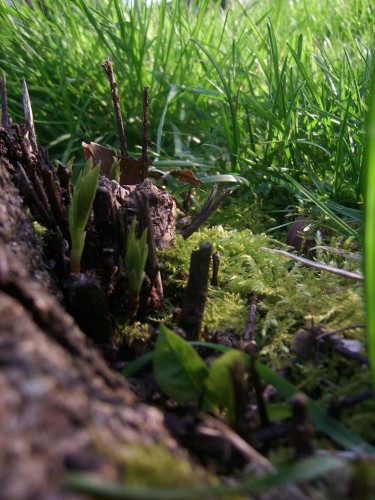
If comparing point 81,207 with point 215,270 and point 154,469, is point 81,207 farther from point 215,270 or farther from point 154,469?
point 154,469

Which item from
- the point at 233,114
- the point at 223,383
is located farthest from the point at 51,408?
the point at 233,114

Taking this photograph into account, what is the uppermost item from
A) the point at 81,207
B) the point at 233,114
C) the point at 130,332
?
the point at 233,114

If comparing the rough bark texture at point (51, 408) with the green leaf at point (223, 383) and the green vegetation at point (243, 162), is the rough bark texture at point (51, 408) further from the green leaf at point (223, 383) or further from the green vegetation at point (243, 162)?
the green leaf at point (223, 383)

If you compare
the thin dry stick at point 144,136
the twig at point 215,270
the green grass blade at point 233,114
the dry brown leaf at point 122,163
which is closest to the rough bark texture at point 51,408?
the twig at point 215,270

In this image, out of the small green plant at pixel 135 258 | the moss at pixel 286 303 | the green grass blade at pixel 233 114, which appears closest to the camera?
the moss at pixel 286 303

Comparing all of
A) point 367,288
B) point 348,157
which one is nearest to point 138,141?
point 348,157

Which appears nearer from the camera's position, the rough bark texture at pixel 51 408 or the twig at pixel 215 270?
the rough bark texture at pixel 51 408
